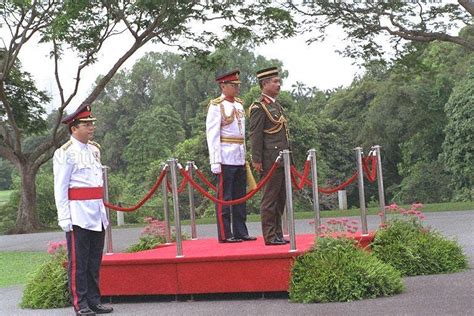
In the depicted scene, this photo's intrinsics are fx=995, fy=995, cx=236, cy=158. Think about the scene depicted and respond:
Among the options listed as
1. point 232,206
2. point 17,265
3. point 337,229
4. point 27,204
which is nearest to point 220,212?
point 232,206

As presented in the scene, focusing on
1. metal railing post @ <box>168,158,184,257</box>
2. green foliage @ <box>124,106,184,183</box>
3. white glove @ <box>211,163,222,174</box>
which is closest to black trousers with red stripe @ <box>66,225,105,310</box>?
metal railing post @ <box>168,158,184,257</box>

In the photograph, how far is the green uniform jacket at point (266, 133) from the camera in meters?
9.97

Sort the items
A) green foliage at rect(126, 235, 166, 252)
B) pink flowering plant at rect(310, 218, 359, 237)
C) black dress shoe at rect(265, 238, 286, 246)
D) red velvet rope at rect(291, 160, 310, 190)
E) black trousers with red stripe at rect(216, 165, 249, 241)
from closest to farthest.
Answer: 1. pink flowering plant at rect(310, 218, 359, 237)
2. red velvet rope at rect(291, 160, 310, 190)
3. black dress shoe at rect(265, 238, 286, 246)
4. black trousers with red stripe at rect(216, 165, 249, 241)
5. green foliage at rect(126, 235, 166, 252)

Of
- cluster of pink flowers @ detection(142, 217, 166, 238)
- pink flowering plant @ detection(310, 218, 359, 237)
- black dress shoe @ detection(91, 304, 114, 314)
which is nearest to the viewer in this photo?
black dress shoe @ detection(91, 304, 114, 314)

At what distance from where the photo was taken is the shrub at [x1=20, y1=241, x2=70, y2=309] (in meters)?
9.88

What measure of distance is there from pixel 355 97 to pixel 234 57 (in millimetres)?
25097

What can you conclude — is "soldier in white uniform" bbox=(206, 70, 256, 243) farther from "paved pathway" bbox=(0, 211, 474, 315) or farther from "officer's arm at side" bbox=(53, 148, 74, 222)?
"officer's arm at side" bbox=(53, 148, 74, 222)

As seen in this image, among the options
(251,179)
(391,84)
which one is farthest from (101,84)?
(251,179)

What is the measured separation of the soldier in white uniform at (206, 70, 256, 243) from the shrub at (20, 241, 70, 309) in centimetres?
187

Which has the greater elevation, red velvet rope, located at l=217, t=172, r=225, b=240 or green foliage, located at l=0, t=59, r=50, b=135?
green foliage, located at l=0, t=59, r=50, b=135

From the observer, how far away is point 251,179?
11.2 m

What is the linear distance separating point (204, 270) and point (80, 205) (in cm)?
145

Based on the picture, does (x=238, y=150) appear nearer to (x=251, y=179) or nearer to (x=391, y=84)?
(x=251, y=179)

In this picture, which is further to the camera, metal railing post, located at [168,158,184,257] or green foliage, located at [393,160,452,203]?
green foliage, located at [393,160,452,203]
